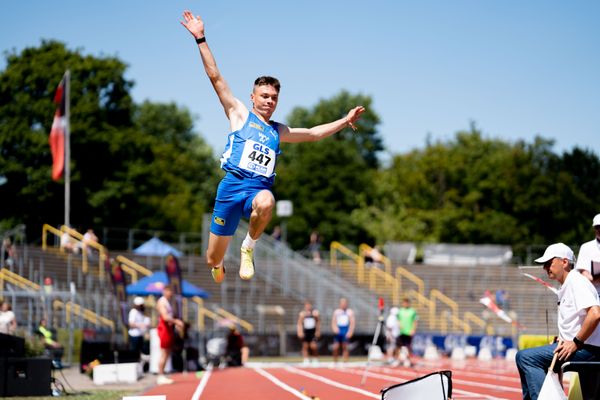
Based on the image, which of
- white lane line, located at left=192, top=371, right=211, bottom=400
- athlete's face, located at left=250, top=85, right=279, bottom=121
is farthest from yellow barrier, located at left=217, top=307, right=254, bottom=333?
athlete's face, located at left=250, top=85, right=279, bottom=121

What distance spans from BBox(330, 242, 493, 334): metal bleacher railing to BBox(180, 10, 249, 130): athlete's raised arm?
3025 centimetres

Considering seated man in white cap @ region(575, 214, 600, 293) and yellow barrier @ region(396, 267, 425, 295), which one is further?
yellow barrier @ region(396, 267, 425, 295)

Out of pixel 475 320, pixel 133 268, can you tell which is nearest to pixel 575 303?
pixel 133 268

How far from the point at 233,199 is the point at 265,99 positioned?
1.09 m

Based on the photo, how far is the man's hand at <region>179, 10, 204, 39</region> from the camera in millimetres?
10953

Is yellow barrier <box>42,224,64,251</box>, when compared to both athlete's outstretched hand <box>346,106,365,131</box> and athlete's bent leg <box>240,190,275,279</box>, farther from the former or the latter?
athlete's bent leg <box>240,190,275,279</box>

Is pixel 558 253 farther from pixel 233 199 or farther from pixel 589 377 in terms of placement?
pixel 233 199

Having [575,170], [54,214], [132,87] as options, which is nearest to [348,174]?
[575,170]

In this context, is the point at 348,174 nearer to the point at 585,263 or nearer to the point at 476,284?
the point at 476,284

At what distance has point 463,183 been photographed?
7844cm

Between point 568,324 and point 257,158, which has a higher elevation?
point 257,158

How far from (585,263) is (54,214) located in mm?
47527

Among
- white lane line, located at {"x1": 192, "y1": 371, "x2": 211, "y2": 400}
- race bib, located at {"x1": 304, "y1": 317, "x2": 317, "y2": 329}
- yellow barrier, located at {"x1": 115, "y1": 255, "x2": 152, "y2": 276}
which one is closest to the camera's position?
white lane line, located at {"x1": 192, "y1": 371, "x2": 211, "y2": 400}

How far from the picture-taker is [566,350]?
9.38 meters
